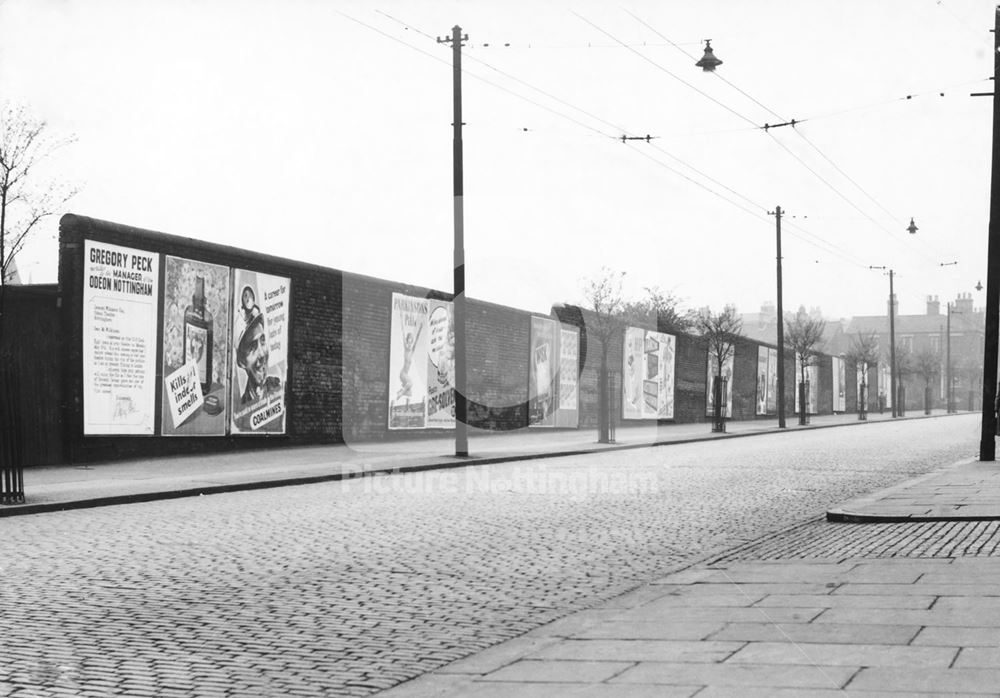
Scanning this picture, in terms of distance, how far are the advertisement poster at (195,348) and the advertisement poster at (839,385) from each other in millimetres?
65545

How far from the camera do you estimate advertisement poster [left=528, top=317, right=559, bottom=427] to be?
37594mm

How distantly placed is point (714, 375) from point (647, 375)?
8.93 metres

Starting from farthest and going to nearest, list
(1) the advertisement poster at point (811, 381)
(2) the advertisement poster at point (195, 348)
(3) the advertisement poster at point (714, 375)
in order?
1. (1) the advertisement poster at point (811, 381)
2. (3) the advertisement poster at point (714, 375)
3. (2) the advertisement poster at point (195, 348)

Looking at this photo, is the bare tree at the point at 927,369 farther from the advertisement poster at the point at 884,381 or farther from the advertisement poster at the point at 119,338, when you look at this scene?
the advertisement poster at the point at 119,338

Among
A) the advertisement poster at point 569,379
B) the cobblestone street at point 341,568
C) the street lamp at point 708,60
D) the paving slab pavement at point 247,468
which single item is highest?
the street lamp at point 708,60

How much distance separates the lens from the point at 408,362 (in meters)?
29.4

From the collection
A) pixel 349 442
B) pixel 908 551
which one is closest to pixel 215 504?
pixel 908 551

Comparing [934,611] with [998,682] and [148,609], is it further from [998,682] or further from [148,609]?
[148,609]

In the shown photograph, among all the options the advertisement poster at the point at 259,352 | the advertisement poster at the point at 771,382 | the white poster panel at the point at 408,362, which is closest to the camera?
the advertisement poster at the point at 259,352

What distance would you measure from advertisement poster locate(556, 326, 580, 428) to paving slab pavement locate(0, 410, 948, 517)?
879 cm

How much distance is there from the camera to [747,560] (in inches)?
350

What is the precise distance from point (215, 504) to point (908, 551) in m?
8.30

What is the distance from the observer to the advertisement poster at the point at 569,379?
39.5 metres

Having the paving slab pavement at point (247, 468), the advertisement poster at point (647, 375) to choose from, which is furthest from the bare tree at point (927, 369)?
the paving slab pavement at point (247, 468)
